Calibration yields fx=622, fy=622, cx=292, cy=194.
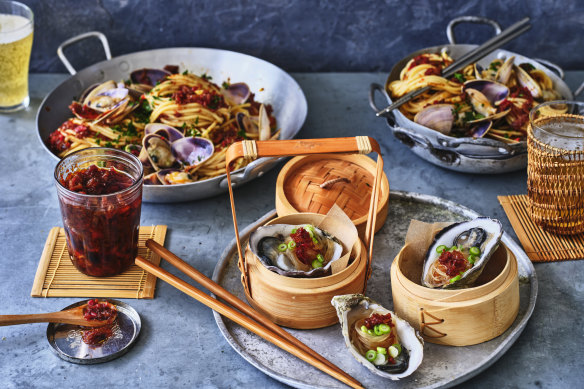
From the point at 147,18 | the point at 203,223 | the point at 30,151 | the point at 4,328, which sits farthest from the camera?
the point at 147,18

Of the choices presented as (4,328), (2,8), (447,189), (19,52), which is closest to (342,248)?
(447,189)

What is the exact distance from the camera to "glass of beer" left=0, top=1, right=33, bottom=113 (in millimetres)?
2166

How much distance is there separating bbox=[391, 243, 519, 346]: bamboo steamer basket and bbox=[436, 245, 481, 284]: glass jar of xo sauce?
0.05 metres

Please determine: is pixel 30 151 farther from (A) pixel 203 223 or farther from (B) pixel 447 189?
(B) pixel 447 189

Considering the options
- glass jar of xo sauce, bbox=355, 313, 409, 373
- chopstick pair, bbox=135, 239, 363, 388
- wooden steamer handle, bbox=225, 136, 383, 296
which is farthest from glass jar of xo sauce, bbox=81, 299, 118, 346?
glass jar of xo sauce, bbox=355, 313, 409, 373

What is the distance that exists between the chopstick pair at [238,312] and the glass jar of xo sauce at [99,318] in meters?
0.13

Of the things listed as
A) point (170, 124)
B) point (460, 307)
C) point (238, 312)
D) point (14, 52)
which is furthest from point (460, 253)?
point (14, 52)

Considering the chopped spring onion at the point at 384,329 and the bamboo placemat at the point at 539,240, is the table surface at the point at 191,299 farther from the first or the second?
the chopped spring onion at the point at 384,329

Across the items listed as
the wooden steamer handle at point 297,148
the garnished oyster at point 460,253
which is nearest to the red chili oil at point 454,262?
the garnished oyster at point 460,253

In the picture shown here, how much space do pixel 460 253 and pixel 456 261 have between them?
3cm

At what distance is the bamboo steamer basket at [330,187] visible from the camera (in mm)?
1650

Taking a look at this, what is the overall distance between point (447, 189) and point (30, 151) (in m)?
1.41

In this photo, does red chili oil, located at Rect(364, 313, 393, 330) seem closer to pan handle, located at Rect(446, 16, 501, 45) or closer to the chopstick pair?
the chopstick pair

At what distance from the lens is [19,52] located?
7.22 ft
